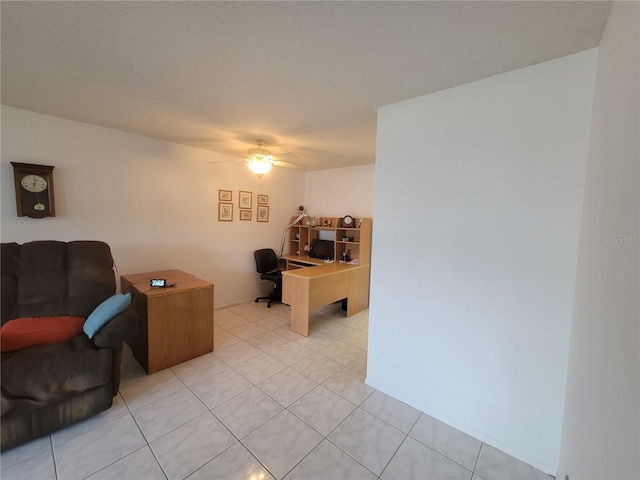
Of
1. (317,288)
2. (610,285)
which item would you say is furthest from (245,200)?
(610,285)

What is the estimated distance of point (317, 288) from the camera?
130 inches

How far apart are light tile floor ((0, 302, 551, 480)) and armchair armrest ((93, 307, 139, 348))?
1.73ft

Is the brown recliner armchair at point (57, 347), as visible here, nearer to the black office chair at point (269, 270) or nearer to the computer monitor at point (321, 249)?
the black office chair at point (269, 270)

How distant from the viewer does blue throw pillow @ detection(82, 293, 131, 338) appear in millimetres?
1799

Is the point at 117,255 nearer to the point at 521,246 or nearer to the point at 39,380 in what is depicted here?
the point at 39,380

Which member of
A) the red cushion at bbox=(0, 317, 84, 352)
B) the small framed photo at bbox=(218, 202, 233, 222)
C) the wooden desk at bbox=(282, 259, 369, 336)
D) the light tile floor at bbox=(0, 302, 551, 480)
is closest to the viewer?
the light tile floor at bbox=(0, 302, 551, 480)

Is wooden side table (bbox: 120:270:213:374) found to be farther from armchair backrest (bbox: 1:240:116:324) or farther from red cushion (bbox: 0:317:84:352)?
red cushion (bbox: 0:317:84:352)

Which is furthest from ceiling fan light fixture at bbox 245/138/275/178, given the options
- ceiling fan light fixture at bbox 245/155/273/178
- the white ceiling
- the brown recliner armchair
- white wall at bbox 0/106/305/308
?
the brown recliner armchair

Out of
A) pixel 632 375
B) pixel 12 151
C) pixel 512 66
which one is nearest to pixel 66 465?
pixel 632 375

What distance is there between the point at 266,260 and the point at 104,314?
2.69 m

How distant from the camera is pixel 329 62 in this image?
157 cm

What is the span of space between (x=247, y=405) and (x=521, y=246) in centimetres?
222

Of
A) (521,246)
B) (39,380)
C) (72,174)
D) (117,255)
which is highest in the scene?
(72,174)

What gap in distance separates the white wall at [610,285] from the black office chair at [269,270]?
357 cm
